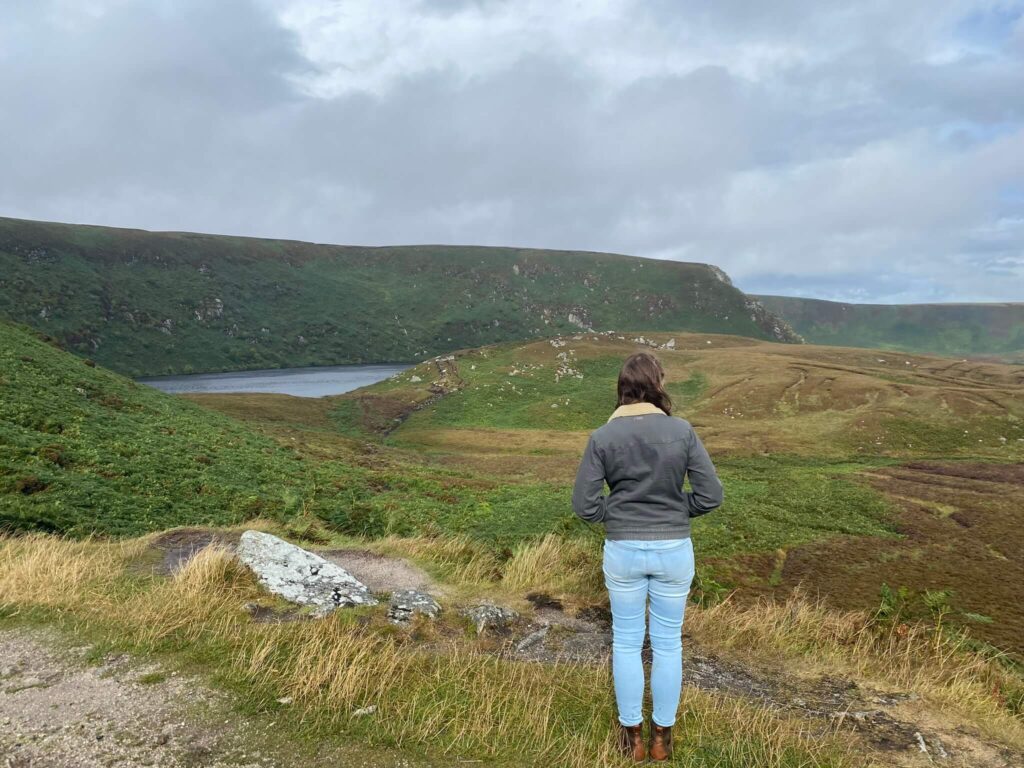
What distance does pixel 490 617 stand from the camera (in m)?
8.35

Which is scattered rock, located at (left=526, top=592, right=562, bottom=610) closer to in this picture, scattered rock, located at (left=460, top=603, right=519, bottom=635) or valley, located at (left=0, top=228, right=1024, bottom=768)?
valley, located at (left=0, top=228, right=1024, bottom=768)

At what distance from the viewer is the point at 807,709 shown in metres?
6.04

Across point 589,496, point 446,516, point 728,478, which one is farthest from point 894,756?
point 728,478

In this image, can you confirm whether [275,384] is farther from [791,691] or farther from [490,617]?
[791,691]

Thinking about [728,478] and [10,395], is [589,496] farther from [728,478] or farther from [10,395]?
[728,478]

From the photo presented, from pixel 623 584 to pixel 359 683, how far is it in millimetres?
2929

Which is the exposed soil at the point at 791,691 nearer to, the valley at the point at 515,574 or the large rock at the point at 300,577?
the valley at the point at 515,574

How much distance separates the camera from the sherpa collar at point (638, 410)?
4945 millimetres

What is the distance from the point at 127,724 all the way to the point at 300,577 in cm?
408

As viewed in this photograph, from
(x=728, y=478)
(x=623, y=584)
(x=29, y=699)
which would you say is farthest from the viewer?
(x=728, y=478)

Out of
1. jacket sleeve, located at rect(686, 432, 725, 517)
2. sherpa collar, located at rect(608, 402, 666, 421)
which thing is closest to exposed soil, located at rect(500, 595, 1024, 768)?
jacket sleeve, located at rect(686, 432, 725, 517)

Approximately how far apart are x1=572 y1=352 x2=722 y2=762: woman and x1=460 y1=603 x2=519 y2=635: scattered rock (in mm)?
3499

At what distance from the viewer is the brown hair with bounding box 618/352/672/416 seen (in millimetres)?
4992

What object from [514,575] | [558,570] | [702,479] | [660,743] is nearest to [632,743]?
[660,743]
